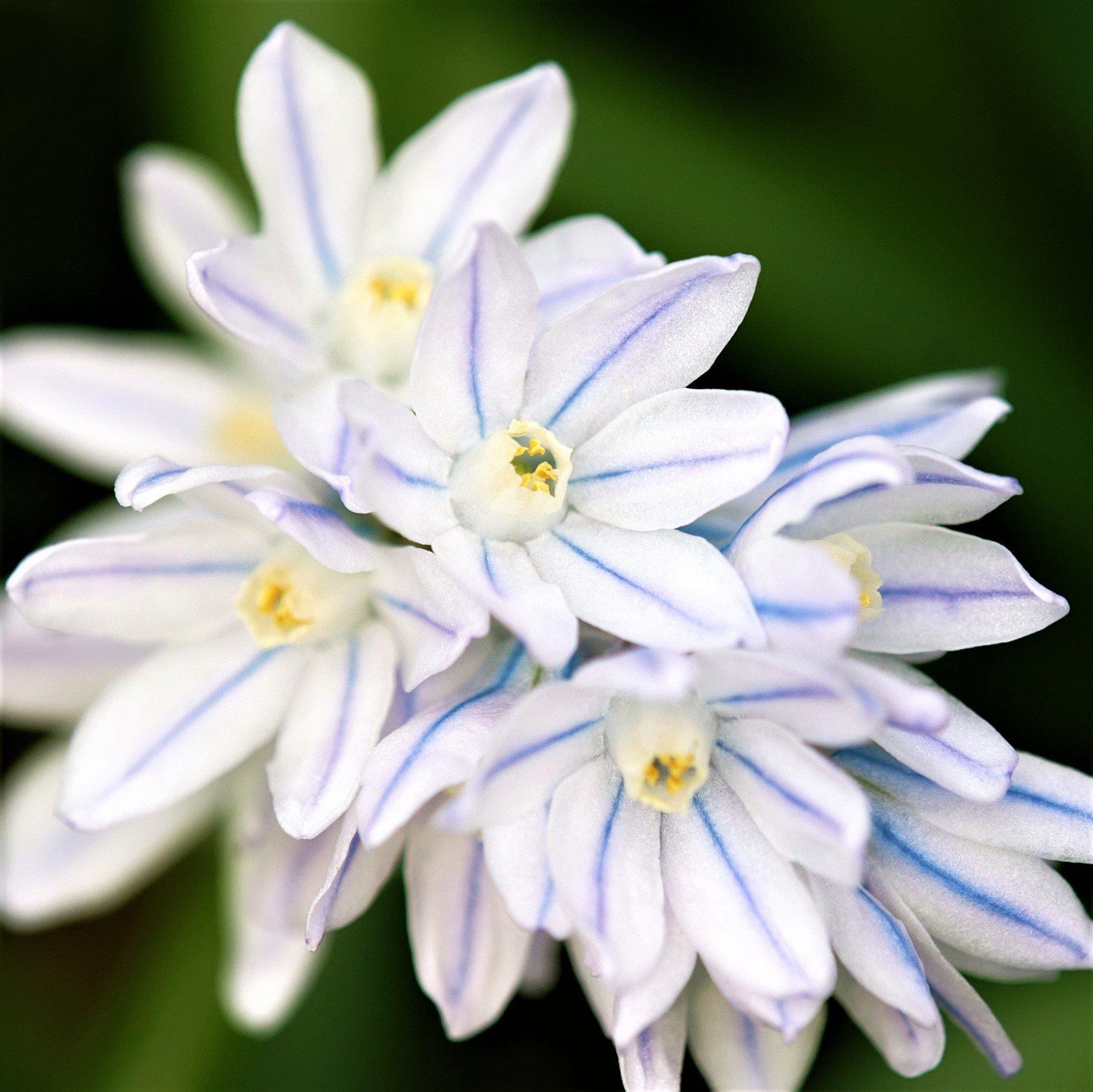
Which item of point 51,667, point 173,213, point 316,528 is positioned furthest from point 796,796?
point 173,213

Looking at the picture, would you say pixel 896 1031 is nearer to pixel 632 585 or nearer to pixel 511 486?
pixel 632 585

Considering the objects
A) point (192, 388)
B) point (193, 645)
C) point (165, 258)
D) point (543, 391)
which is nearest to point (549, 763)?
point (543, 391)

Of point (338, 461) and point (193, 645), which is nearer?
point (338, 461)

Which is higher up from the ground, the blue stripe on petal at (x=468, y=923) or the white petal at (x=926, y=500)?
the white petal at (x=926, y=500)

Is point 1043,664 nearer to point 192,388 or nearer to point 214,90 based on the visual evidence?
point 192,388

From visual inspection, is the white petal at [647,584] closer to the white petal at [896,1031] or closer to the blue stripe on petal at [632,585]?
the blue stripe on petal at [632,585]

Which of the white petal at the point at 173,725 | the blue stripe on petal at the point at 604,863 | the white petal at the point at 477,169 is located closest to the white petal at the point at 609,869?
the blue stripe on petal at the point at 604,863
